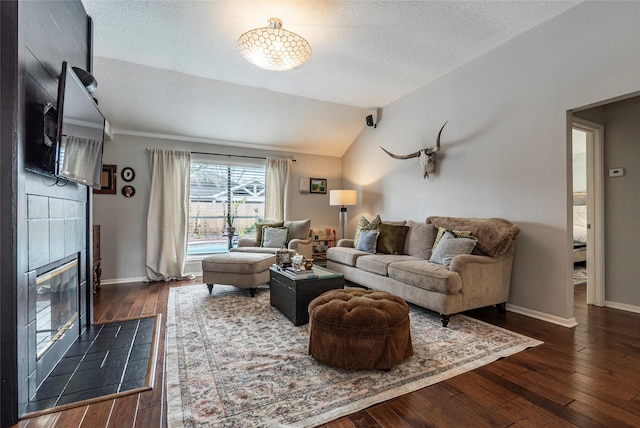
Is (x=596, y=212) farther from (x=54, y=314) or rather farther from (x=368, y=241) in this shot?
(x=54, y=314)

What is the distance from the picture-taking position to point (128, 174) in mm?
4340

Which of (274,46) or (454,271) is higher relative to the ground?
(274,46)

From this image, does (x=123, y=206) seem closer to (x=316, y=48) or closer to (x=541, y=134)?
(x=316, y=48)

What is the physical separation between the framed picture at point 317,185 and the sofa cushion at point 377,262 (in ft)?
7.70

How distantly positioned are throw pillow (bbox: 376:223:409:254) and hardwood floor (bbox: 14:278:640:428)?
177 centimetres

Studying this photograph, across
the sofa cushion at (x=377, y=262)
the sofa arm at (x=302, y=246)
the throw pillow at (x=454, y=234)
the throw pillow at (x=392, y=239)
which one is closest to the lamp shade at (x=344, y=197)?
the sofa arm at (x=302, y=246)

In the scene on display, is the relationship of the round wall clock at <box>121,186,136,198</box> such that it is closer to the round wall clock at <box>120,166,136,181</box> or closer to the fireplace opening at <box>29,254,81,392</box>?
the round wall clock at <box>120,166,136,181</box>

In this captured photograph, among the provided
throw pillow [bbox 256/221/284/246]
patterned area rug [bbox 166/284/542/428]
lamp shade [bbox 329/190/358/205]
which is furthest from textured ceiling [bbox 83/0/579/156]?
patterned area rug [bbox 166/284/542/428]

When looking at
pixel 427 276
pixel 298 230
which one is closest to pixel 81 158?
pixel 298 230

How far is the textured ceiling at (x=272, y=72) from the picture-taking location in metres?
2.52

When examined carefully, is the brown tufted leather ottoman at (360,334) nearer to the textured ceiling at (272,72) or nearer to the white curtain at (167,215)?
the textured ceiling at (272,72)

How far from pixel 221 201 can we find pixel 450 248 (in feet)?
12.3

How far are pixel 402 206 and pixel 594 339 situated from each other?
8.58 feet

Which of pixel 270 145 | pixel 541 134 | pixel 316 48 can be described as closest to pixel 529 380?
pixel 541 134
